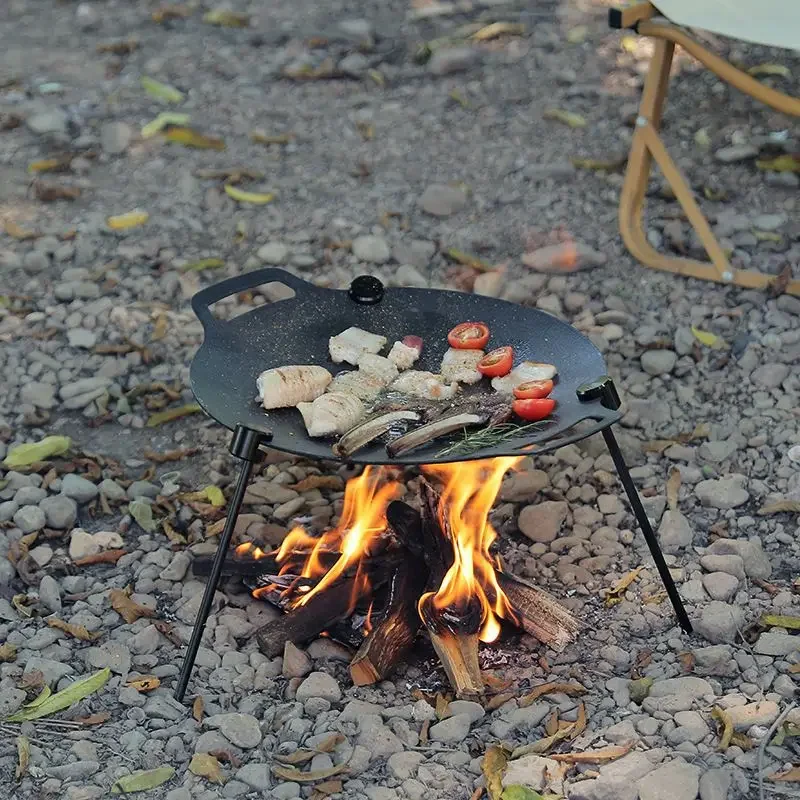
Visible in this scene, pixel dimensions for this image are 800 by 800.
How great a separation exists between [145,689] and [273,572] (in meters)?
0.56

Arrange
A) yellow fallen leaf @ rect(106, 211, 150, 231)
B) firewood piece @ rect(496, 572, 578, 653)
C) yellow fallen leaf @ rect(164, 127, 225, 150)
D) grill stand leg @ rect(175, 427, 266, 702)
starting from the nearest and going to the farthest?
1. grill stand leg @ rect(175, 427, 266, 702)
2. firewood piece @ rect(496, 572, 578, 653)
3. yellow fallen leaf @ rect(106, 211, 150, 231)
4. yellow fallen leaf @ rect(164, 127, 225, 150)

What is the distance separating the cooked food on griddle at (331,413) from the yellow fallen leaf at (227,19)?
4425mm

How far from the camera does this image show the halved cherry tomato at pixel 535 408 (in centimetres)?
307

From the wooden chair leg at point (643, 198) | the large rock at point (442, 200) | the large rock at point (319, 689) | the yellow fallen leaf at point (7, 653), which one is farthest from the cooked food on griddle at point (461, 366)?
the large rock at point (442, 200)

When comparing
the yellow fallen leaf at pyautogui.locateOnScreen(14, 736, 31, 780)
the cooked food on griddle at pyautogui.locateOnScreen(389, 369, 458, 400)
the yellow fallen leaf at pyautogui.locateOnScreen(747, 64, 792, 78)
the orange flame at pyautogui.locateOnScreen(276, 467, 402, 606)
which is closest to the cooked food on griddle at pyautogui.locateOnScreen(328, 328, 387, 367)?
the cooked food on griddle at pyautogui.locateOnScreen(389, 369, 458, 400)

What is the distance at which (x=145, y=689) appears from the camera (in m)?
3.19

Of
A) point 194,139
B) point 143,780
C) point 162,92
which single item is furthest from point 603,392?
point 162,92

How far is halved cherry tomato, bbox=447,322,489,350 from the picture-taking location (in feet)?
11.3

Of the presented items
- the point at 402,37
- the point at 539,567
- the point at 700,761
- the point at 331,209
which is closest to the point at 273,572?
the point at 539,567

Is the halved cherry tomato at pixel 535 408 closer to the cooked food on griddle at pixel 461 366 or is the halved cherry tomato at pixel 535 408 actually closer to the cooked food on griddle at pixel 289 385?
the cooked food on griddle at pixel 461 366

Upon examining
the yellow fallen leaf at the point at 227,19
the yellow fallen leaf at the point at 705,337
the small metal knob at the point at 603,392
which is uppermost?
the small metal knob at the point at 603,392

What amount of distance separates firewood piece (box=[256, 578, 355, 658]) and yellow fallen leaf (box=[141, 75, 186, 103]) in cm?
360

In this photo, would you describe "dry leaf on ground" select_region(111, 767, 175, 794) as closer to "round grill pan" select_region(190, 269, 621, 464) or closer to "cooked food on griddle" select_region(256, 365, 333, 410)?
"round grill pan" select_region(190, 269, 621, 464)

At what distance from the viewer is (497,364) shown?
3336mm
